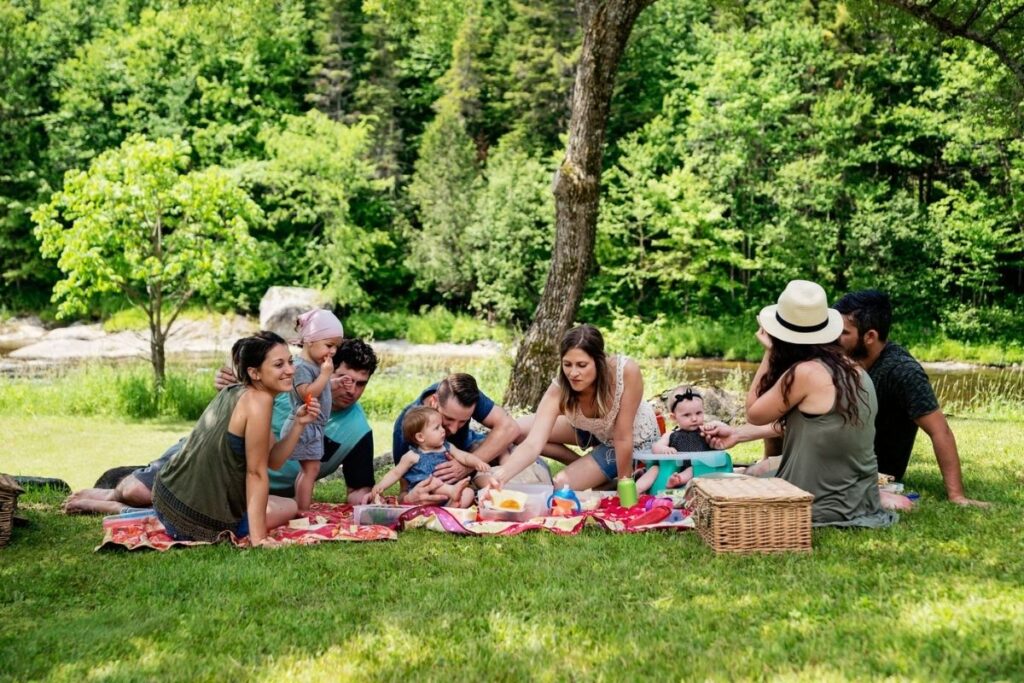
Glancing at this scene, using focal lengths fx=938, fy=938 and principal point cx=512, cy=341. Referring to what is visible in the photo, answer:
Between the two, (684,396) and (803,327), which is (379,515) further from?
(803,327)

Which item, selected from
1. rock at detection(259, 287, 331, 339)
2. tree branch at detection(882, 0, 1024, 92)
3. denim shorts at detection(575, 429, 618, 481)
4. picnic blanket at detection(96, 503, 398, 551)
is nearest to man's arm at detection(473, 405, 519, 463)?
denim shorts at detection(575, 429, 618, 481)

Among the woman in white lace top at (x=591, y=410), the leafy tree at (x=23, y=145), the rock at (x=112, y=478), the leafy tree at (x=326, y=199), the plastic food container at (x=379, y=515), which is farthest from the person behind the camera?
the leafy tree at (x=23, y=145)

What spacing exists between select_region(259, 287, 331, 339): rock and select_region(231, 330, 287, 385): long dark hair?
22954 millimetres

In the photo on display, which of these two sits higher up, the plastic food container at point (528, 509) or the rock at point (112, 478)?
the plastic food container at point (528, 509)

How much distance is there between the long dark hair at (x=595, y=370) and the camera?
5508mm

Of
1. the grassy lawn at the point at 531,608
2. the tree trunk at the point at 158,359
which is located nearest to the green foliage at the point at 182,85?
the tree trunk at the point at 158,359

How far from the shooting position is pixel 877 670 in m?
2.87

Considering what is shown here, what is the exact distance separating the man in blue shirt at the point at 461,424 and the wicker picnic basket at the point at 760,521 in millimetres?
1902

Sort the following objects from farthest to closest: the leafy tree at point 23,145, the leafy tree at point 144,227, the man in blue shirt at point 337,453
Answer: the leafy tree at point 23,145 → the leafy tree at point 144,227 → the man in blue shirt at point 337,453

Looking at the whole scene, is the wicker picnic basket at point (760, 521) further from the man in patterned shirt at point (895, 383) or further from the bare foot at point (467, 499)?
the bare foot at point (467, 499)

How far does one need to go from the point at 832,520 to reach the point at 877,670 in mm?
1895

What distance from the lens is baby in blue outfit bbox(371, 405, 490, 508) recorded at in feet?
18.5

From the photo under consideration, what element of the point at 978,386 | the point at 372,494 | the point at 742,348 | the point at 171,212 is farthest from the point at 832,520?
the point at 742,348

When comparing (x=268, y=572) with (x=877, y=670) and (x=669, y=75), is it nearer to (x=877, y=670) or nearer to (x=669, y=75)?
(x=877, y=670)
